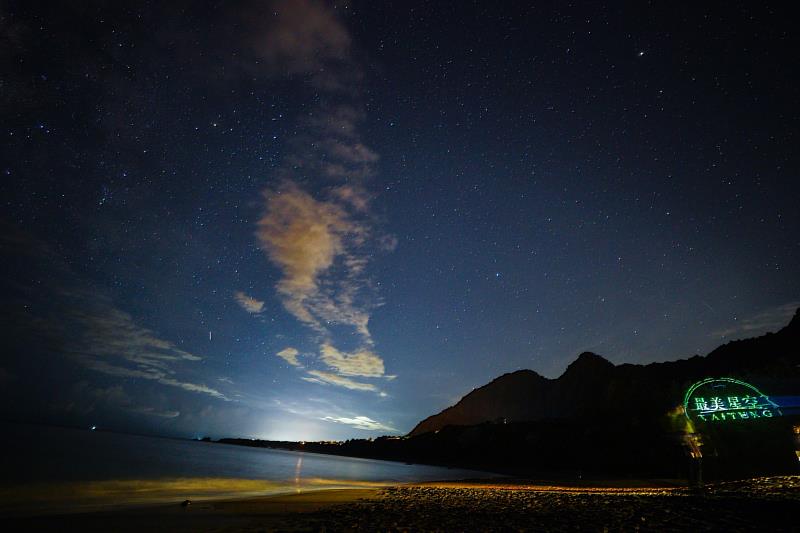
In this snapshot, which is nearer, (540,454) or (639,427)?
(639,427)

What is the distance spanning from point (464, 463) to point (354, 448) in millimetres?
103558

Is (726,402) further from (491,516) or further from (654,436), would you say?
(654,436)

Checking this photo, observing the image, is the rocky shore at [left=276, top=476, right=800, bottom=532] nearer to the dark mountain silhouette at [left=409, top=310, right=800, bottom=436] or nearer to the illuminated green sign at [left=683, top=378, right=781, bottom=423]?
the illuminated green sign at [left=683, top=378, right=781, bottom=423]

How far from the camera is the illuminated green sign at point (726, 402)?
2356 cm

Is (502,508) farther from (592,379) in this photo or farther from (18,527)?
(592,379)

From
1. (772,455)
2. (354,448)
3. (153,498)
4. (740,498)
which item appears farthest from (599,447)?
(354,448)

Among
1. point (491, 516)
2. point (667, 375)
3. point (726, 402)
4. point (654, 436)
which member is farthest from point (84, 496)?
point (667, 375)

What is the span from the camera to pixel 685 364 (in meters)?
104

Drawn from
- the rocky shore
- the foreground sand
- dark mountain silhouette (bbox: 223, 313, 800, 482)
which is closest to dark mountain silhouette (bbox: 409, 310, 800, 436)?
dark mountain silhouette (bbox: 223, 313, 800, 482)

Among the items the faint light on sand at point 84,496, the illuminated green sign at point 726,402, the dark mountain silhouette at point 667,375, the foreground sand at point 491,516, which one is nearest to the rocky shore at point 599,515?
the foreground sand at point 491,516

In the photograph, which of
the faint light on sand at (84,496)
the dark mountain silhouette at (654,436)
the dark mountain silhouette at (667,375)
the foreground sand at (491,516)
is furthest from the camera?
the dark mountain silhouette at (667,375)

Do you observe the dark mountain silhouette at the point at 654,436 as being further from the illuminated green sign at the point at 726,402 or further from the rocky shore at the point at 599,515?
the rocky shore at the point at 599,515

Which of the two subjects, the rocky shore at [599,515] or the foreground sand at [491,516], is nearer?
the rocky shore at [599,515]

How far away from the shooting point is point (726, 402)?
24688 millimetres
